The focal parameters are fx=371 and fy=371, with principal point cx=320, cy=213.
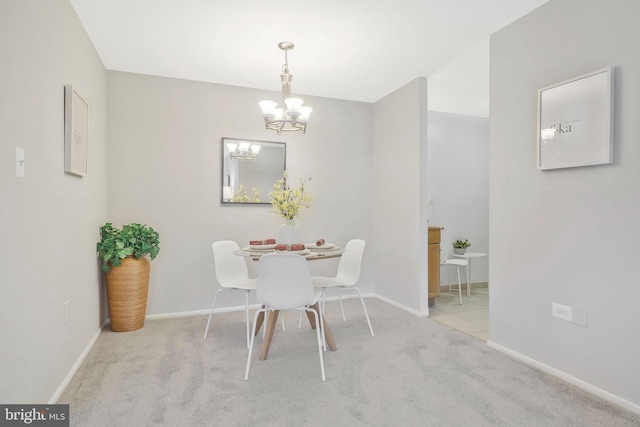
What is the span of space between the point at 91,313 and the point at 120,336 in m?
0.35

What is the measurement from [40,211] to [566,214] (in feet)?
10.1

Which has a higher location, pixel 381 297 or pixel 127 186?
pixel 127 186

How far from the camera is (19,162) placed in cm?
169

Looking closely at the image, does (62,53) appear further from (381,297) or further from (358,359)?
(381,297)

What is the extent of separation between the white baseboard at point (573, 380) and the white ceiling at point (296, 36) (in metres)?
2.45

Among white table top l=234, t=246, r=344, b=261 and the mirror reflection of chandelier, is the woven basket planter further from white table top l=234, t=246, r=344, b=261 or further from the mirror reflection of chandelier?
the mirror reflection of chandelier

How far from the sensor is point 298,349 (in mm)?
2885

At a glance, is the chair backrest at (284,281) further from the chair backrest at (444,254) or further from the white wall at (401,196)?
the chair backrest at (444,254)

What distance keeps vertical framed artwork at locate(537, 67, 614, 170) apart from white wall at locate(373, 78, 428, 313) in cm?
150

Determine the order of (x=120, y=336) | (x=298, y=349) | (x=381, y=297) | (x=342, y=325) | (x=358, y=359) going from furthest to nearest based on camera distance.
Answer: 1. (x=381, y=297)
2. (x=342, y=325)
3. (x=120, y=336)
4. (x=298, y=349)
5. (x=358, y=359)

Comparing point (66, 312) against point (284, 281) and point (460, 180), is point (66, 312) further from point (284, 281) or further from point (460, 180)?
point (460, 180)

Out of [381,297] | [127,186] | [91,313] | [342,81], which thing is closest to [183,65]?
[127,186]

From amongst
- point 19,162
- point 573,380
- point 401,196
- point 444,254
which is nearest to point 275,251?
point 19,162

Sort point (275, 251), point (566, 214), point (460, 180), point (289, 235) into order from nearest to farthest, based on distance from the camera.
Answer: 1. point (566, 214)
2. point (275, 251)
3. point (289, 235)
4. point (460, 180)
